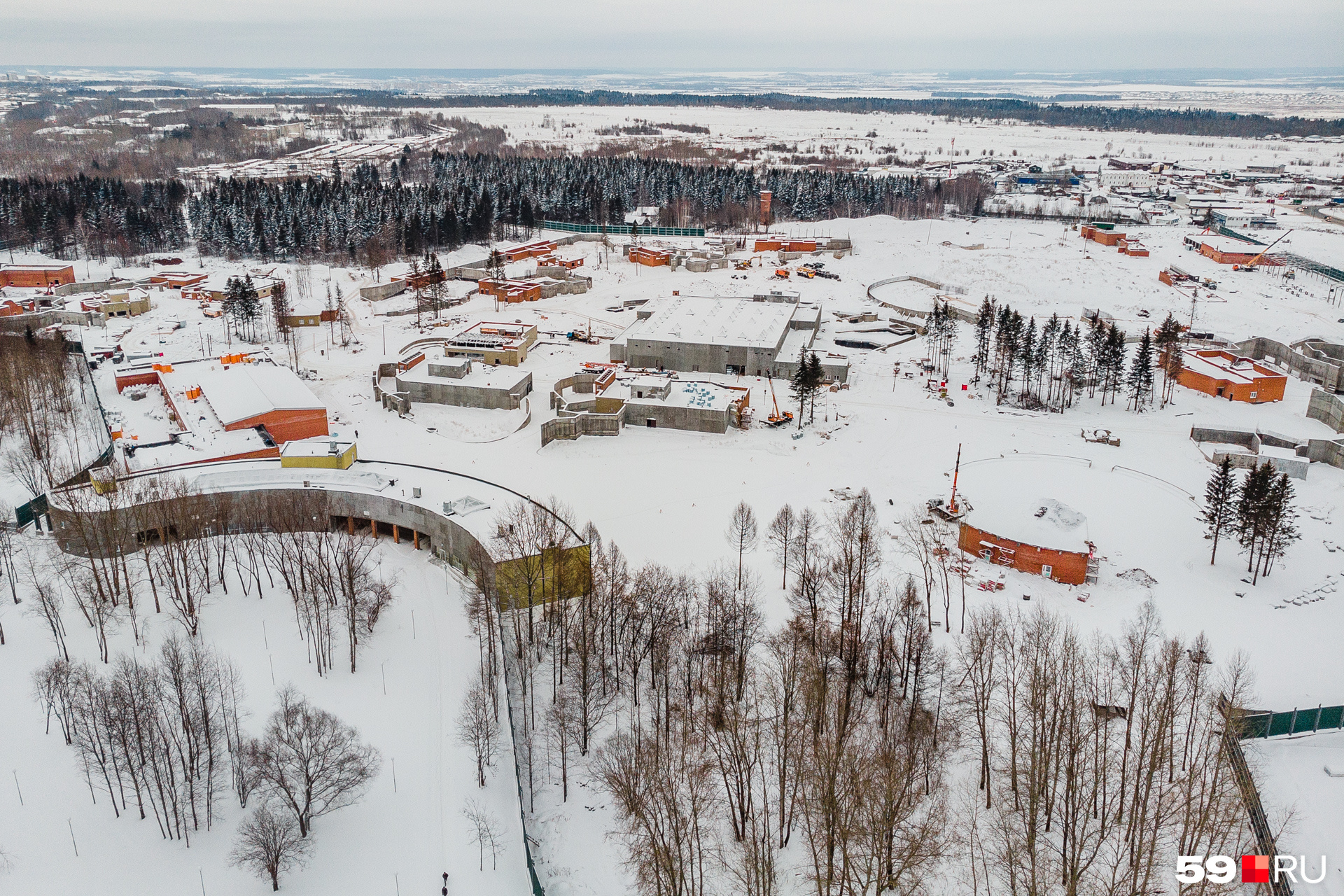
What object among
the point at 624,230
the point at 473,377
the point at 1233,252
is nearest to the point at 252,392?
the point at 473,377

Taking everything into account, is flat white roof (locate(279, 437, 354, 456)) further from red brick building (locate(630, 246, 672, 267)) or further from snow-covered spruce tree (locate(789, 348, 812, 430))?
red brick building (locate(630, 246, 672, 267))

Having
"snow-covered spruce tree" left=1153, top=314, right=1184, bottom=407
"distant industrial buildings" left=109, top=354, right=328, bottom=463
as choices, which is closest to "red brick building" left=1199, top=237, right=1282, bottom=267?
"snow-covered spruce tree" left=1153, top=314, right=1184, bottom=407

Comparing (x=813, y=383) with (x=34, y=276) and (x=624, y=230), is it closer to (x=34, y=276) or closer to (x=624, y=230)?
(x=624, y=230)

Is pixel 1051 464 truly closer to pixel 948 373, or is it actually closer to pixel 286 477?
pixel 948 373

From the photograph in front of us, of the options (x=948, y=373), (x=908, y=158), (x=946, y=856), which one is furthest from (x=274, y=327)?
(x=908, y=158)

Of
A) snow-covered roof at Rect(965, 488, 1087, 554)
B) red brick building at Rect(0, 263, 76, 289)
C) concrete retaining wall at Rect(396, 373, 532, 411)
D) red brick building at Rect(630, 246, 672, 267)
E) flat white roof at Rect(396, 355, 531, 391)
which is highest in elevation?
red brick building at Rect(630, 246, 672, 267)
